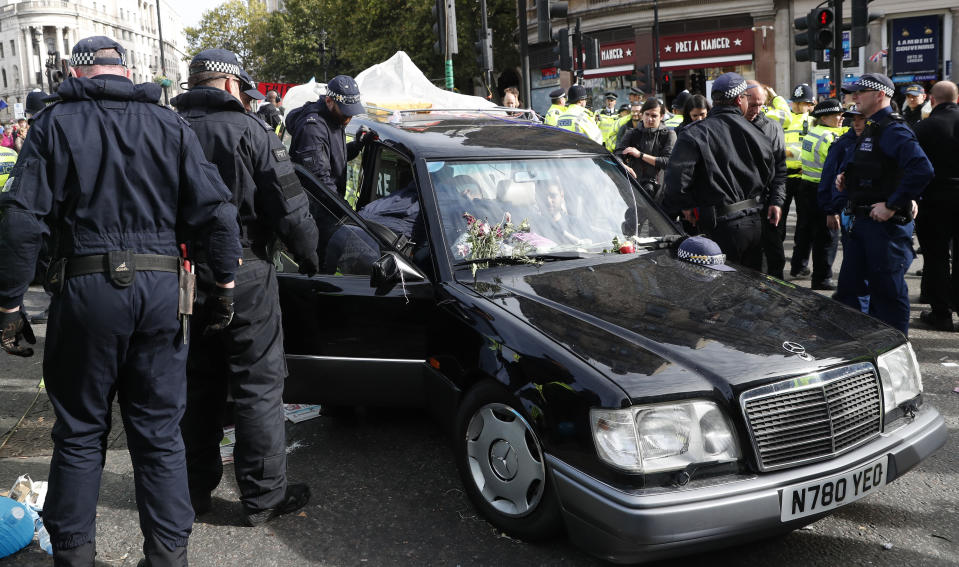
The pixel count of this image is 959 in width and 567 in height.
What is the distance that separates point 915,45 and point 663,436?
33182 millimetres

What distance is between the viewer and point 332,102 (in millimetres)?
6125

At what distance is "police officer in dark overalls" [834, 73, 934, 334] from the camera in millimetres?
5680

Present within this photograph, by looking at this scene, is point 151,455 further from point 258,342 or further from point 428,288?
point 428,288

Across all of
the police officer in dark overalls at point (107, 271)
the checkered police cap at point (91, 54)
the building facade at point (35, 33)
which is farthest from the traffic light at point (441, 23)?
the building facade at point (35, 33)

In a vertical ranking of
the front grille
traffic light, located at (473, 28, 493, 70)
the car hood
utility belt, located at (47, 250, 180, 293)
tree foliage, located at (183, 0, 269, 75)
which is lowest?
the front grille

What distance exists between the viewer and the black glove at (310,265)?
381 centimetres

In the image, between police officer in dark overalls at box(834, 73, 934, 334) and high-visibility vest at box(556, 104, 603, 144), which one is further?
high-visibility vest at box(556, 104, 603, 144)

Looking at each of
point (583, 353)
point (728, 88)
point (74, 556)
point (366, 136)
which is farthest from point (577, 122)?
point (74, 556)

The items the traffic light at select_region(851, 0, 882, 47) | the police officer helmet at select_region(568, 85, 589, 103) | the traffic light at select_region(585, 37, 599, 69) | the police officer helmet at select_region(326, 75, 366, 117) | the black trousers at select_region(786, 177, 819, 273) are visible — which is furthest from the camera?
the traffic light at select_region(585, 37, 599, 69)

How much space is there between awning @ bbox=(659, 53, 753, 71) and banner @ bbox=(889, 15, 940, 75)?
5.35m

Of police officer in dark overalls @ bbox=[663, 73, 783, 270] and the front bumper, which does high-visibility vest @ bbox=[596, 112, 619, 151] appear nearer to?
police officer in dark overalls @ bbox=[663, 73, 783, 270]

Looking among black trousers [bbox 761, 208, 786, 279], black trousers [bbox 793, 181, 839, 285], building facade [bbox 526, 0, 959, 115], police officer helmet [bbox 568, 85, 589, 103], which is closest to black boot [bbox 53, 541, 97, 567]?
black trousers [bbox 761, 208, 786, 279]

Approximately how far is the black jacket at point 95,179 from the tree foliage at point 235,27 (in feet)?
223

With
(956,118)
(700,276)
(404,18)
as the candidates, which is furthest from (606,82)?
(700,276)
